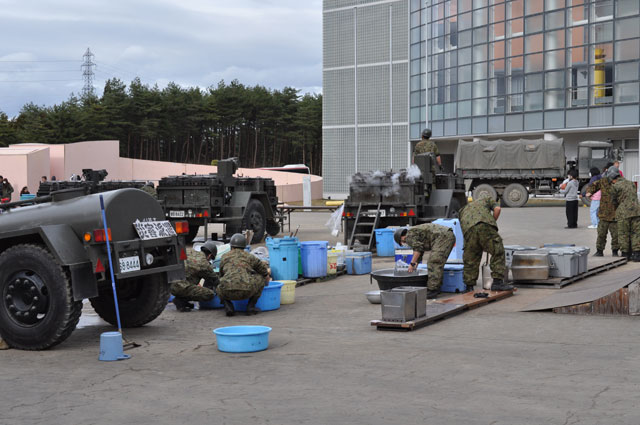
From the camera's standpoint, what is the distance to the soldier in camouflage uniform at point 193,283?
10312 millimetres

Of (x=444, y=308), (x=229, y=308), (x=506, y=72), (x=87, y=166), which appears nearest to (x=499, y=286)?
(x=444, y=308)

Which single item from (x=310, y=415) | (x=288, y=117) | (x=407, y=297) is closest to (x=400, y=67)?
(x=288, y=117)

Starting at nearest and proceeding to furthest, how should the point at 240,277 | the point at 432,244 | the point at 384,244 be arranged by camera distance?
the point at 240,277 → the point at 432,244 → the point at 384,244

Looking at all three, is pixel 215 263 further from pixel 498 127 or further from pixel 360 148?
pixel 360 148

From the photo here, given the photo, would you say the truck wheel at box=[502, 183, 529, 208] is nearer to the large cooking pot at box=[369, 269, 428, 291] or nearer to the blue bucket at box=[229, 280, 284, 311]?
the large cooking pot at box=[369, 269, 428, 291]

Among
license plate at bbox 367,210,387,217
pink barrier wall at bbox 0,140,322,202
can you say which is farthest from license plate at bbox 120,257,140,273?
pink barrier wall at bbox 0,140,322,202

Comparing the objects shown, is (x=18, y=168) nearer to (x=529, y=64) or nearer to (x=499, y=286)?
(x=529, y=64)

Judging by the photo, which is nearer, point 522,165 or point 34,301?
point 34,301

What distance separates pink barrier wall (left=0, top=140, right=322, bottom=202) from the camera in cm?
4434

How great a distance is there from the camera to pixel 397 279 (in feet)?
34.5

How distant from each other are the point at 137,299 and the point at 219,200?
34.3 feet

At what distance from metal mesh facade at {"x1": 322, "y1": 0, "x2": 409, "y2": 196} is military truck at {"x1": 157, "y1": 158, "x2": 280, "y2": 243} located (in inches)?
1505

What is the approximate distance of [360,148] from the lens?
5991cm

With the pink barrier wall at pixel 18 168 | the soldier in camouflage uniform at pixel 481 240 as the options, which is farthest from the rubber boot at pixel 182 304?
the pink barrier wall at pixel 18 168
